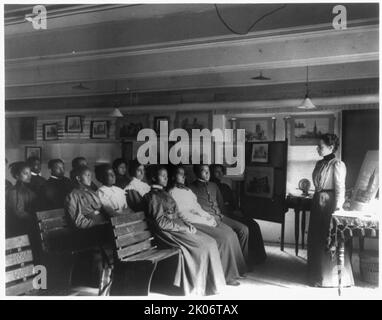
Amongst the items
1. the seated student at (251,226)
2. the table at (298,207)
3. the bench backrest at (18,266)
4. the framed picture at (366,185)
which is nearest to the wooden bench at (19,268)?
the bench backrest at (18,266)

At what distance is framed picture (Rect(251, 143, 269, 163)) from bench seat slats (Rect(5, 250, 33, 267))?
2.14 meters

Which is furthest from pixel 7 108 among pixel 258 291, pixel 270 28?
pixel 258 291

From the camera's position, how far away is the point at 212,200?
3982 millimetres

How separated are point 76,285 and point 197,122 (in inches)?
74.6

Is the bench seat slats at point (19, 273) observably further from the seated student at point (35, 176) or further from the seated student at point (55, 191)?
the seated student at point (35, 176)

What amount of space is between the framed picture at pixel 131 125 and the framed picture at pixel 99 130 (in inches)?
4.7

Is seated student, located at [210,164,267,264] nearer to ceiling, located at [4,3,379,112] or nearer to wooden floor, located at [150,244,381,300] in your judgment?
wooden floor, located at [150,244,381,300]

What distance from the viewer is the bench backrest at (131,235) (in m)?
3.17

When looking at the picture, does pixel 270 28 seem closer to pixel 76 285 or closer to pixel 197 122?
pixel 197 122

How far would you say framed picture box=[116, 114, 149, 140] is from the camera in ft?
12.6

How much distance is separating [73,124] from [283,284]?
8.17ft

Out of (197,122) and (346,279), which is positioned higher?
(197,122)

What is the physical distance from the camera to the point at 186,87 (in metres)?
4.30

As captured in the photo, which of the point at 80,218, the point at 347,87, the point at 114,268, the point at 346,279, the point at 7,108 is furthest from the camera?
the point at 347,87
